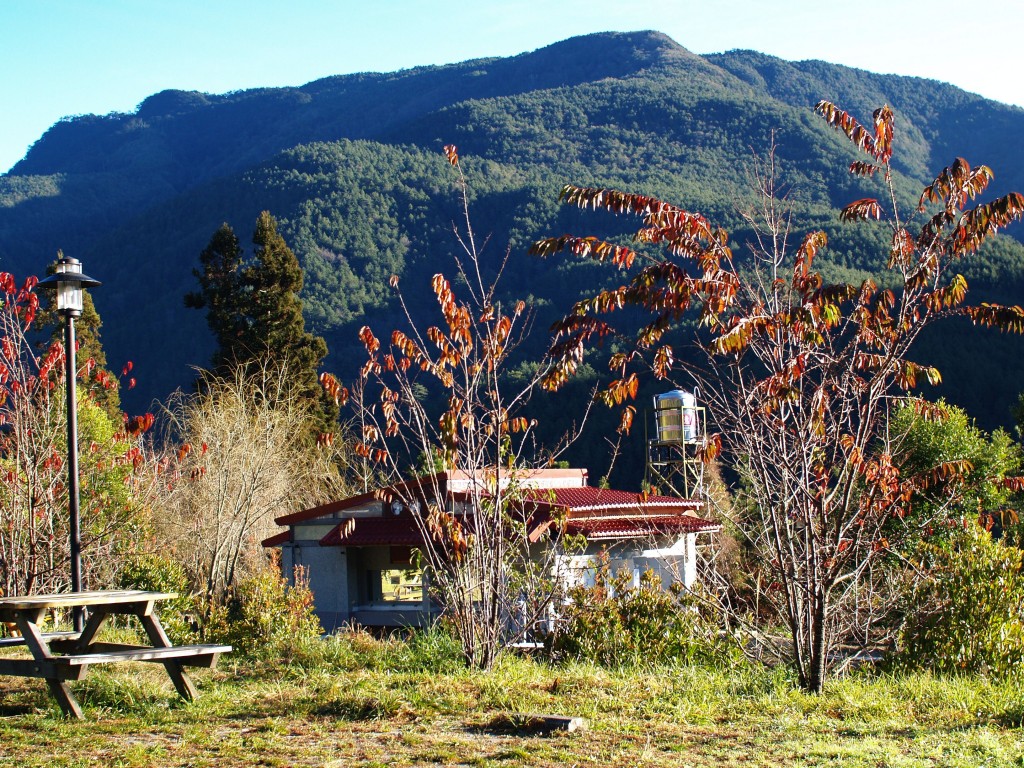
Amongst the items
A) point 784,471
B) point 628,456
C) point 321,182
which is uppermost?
point 321,182

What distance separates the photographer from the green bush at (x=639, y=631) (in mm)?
8070

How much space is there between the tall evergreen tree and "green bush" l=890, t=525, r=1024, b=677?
1946 cm

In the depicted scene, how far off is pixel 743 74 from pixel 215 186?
80.9m

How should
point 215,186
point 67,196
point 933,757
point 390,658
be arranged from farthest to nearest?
point 67,196 → point 215,186 → point 390,658 → point 933,757

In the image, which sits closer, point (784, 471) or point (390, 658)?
point (784, 471)

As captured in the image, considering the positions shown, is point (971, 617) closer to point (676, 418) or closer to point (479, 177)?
point (676, 418)

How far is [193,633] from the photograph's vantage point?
11.9 meters

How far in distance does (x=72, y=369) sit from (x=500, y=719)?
14.8 ft

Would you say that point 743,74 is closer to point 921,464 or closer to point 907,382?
point 921,464

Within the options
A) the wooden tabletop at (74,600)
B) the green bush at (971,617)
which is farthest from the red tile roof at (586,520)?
the wooden tabletop at (74,600)

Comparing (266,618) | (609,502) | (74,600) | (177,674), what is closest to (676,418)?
(609,502)

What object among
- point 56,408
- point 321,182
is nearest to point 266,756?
point 56,408

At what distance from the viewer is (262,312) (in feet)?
88.8

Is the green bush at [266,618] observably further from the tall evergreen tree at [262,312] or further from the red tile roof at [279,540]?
the tall evergreen tree at [262,312]
